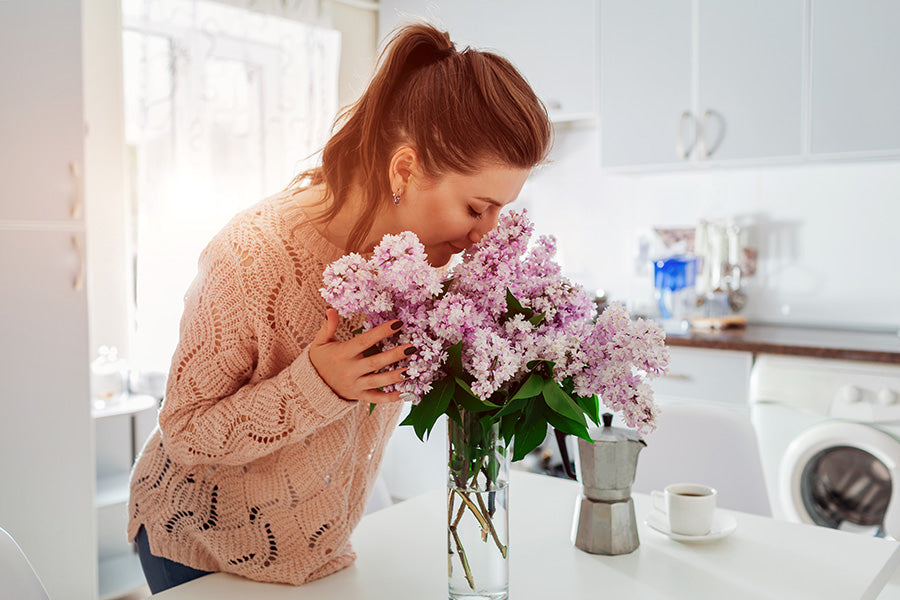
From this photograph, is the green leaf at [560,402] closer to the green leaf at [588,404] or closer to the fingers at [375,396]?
the green leaf at [588,404]

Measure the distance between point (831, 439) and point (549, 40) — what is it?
1.84 metres

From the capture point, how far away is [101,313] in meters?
2.97

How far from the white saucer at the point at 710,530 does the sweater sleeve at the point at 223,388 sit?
550 mm

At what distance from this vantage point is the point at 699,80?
2.79 metres

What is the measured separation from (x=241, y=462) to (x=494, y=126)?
1.73 ft

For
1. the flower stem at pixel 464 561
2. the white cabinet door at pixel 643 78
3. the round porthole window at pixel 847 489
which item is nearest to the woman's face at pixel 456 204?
the flower stem at pixel 464 561

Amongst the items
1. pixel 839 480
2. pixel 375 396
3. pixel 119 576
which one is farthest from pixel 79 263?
pixel 839 480

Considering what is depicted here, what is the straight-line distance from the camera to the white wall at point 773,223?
2.78 metres

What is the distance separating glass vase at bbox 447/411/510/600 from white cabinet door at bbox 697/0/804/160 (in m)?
2.17

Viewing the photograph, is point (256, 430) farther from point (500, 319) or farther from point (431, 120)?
point (431, 120)

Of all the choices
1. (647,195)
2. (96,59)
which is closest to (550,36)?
(647,195)

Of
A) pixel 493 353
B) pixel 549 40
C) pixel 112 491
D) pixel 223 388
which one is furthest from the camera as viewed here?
pixel 549 40

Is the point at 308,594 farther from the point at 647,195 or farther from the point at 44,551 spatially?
the point at 647,195

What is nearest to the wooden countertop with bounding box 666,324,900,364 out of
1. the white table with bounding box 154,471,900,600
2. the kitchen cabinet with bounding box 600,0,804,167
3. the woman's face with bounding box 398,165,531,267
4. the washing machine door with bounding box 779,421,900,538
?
the washing machine door with bounding box 779,421,900,538
